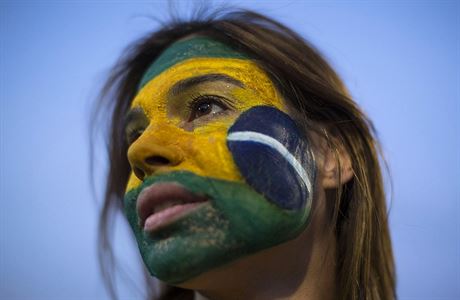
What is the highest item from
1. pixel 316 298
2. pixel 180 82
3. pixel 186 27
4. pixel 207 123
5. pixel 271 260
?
pixel 186 27

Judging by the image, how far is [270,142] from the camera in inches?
74.5

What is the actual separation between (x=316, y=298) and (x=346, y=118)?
91cm

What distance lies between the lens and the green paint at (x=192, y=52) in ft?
7.34

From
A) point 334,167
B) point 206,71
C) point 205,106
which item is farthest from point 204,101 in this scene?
point 334,167

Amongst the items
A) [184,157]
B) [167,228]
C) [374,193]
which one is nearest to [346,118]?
[374,193]

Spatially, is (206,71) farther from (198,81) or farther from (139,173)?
(139,173)

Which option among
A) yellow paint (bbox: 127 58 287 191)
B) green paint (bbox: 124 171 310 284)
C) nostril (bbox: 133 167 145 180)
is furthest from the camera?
nostril (bbox: 133 167 145 180)

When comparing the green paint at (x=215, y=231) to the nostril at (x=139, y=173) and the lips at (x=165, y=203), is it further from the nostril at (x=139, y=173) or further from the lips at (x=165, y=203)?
the nostril at (x=139, y=173)

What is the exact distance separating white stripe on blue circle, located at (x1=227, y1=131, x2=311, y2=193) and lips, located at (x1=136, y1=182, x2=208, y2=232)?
0.96ft

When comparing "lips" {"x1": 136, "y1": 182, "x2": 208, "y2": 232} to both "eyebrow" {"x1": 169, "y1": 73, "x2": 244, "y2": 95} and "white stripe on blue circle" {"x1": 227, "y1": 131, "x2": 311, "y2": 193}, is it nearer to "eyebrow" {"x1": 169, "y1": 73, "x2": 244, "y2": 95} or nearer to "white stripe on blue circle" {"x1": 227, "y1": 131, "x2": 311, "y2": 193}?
"white stripe on blue circle" {"x1": 227, "y1": 131, "x2": 311, "y2": 193}

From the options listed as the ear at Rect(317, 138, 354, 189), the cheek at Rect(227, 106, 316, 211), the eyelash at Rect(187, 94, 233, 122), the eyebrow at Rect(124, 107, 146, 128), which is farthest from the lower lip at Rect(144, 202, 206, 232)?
the ear at Rect(317, 138, 354, 189)

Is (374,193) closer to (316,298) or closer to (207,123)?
(316,298)

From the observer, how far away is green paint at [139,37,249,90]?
7.34 feet

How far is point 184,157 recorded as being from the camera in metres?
1.82
